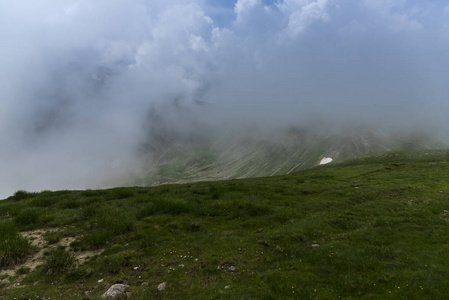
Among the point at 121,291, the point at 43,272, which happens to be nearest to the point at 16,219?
the point at 43,272

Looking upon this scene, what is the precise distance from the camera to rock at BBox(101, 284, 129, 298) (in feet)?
34.3

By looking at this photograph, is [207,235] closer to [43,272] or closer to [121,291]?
[121,291]

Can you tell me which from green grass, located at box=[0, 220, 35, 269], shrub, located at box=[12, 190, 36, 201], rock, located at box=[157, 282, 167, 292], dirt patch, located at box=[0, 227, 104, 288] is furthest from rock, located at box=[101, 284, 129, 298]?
shrub, located at box=[12, 190, 36, 201]

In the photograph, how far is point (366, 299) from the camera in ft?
31.4

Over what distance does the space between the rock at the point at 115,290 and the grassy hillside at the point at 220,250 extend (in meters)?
0.36

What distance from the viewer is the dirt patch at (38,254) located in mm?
11934

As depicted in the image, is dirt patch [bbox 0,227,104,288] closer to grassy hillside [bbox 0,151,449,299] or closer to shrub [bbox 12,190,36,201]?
grassy hillside [bbox 0,151,449,299]

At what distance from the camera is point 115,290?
10766mm

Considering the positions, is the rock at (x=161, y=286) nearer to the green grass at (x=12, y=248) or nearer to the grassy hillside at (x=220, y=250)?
the grassy hillside at (x=220, y=250)

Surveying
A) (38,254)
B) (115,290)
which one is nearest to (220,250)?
(115,290)

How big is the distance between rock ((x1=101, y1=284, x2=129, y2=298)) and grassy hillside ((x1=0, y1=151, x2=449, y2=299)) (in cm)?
36

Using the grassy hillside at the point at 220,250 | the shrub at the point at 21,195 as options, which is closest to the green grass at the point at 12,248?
the grassy hillside at the point at 220,250

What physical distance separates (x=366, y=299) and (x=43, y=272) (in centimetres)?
1537

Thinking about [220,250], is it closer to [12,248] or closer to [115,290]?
[115,290]
